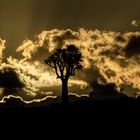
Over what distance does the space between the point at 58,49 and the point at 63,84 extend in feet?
16.0

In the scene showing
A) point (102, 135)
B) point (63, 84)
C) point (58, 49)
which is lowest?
point (102, 135)

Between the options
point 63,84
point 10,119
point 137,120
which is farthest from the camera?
point 63,84

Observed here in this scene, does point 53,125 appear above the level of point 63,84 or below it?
below

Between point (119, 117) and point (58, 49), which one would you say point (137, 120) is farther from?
point (58, 49)

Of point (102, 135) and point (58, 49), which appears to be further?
point (58, 49)

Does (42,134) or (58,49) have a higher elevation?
(58,49)

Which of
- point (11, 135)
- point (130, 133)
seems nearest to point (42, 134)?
point (11, 135)

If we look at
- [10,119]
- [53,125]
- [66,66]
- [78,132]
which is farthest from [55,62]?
[78,132]

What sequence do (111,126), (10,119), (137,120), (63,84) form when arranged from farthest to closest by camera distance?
(63,84), (10,119), (137,120), (111,126)

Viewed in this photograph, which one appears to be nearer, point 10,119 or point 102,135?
point 102,135

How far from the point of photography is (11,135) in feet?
104

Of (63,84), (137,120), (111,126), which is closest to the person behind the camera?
(111,126)

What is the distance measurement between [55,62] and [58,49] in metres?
1.86

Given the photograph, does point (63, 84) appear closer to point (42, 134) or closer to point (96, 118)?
point (96, 118)
